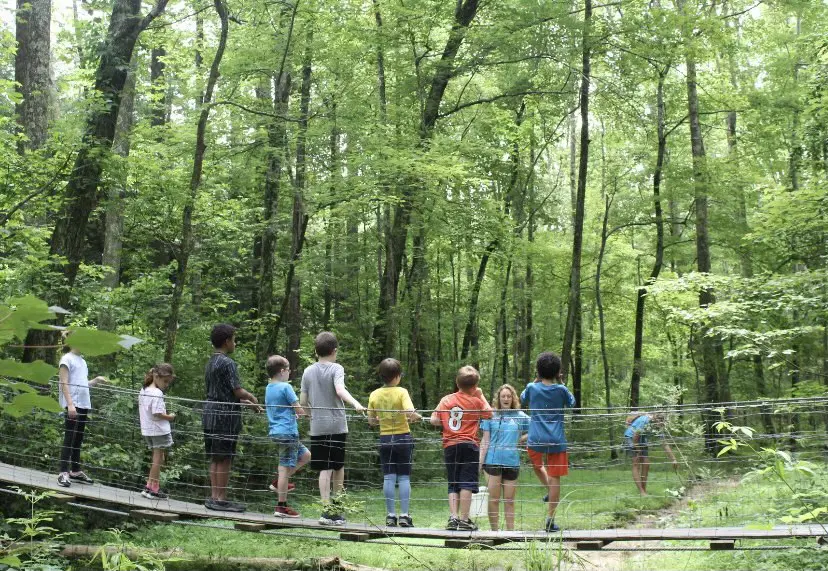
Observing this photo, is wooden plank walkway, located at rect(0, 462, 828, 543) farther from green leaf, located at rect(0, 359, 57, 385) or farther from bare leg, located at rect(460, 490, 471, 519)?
green leaf, located at rect(0, 359, 57, 385)

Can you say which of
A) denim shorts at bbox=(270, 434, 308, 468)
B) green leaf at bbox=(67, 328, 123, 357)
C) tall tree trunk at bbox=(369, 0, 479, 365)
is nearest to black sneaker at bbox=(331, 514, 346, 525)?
denim shorts at bbox=(270, 434, 308, 468)

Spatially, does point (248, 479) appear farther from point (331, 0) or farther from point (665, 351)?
point (665, 351)

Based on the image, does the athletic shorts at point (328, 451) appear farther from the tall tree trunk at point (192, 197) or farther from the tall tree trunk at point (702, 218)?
the tall tree trunk at point (702, 218)

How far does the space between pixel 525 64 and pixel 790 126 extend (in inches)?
291

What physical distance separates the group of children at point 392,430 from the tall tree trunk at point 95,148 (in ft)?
9.58

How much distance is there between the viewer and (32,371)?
1.06 meters

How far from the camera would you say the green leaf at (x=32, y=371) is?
104 cm

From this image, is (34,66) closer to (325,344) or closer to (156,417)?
(156,417)

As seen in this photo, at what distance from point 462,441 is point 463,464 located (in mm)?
169

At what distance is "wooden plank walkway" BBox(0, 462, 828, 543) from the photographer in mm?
4910

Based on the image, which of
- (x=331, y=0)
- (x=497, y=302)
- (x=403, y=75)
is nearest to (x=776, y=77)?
(x=497, y=302)

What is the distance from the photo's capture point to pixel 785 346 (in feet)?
39.5

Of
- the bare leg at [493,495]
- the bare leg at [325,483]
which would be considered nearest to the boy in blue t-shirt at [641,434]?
Answer: the bare leg at [493,495]

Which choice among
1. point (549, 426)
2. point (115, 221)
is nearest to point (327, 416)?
point (549, 426)
